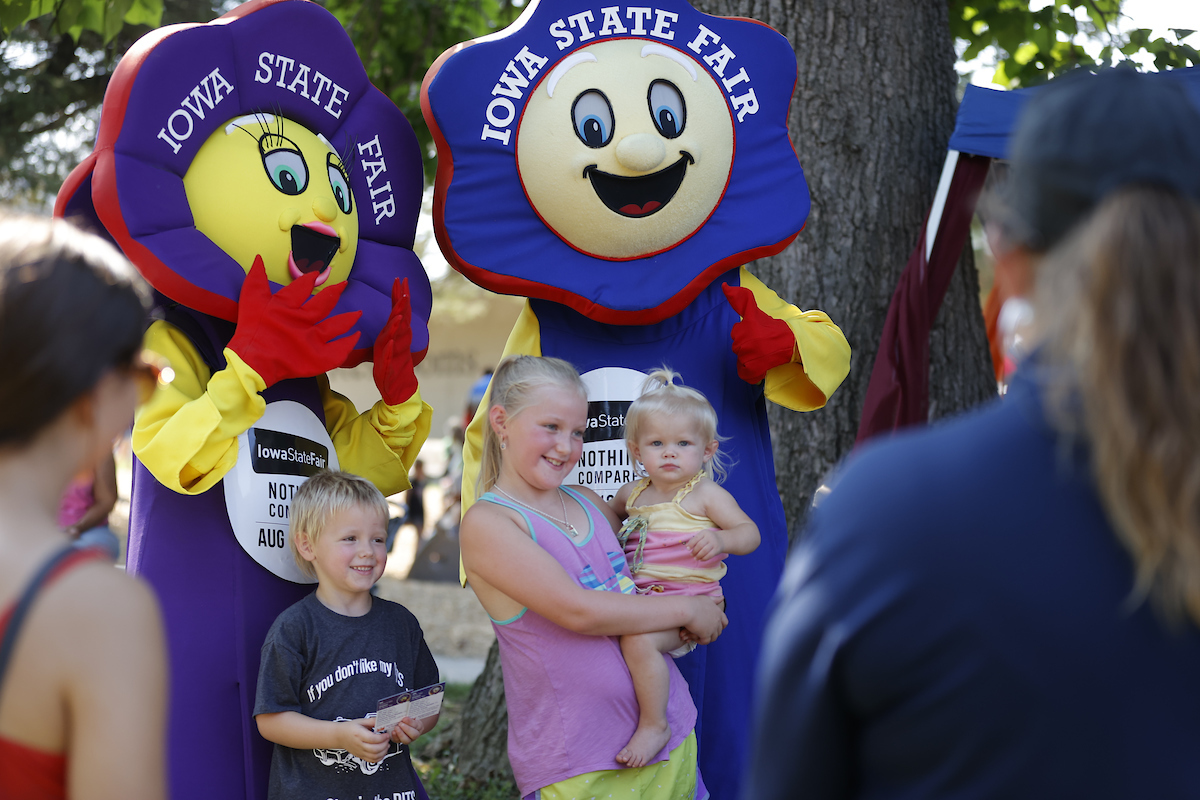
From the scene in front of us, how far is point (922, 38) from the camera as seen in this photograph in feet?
14.0

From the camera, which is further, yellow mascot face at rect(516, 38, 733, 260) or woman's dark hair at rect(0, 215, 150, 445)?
yellow mascot face at rect(516, 38, 733, 260)

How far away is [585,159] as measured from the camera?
2664 mm

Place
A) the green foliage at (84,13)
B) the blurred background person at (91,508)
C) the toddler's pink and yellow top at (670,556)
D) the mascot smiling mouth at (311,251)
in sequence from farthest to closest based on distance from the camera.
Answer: the blurred background person at (91,508)
the green foliage at (84,13)
the mascot smiling mouth at (311,251)
the toddler's pink and yellow top at (670,556)

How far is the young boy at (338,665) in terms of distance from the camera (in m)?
2.22

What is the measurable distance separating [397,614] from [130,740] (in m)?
1.30

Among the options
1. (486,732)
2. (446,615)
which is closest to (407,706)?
(486,732)

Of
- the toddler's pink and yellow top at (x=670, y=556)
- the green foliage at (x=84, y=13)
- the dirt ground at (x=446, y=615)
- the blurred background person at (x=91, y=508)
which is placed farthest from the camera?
the dirt ground at (x=446, y=615)

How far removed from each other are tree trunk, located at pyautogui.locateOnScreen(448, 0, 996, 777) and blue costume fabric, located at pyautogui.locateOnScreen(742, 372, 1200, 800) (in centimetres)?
300

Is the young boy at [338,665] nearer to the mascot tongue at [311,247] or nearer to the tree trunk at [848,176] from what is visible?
the mascot tongue at [311,247]

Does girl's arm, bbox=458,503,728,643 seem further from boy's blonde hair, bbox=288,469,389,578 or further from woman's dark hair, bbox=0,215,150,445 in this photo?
woman's dark hair, bbox=0,215,150,445

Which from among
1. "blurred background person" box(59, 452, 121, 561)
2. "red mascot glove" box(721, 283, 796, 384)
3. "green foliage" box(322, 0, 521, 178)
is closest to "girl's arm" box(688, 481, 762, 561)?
"red mascot glove" box(721, 283, 796, 384)

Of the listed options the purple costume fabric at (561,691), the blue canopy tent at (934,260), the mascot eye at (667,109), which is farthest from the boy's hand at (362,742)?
the blue canopy tent at (934,260)

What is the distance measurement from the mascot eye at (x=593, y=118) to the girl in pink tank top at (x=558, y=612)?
0.71 m

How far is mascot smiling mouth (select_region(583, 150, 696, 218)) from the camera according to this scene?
270 centimetres
